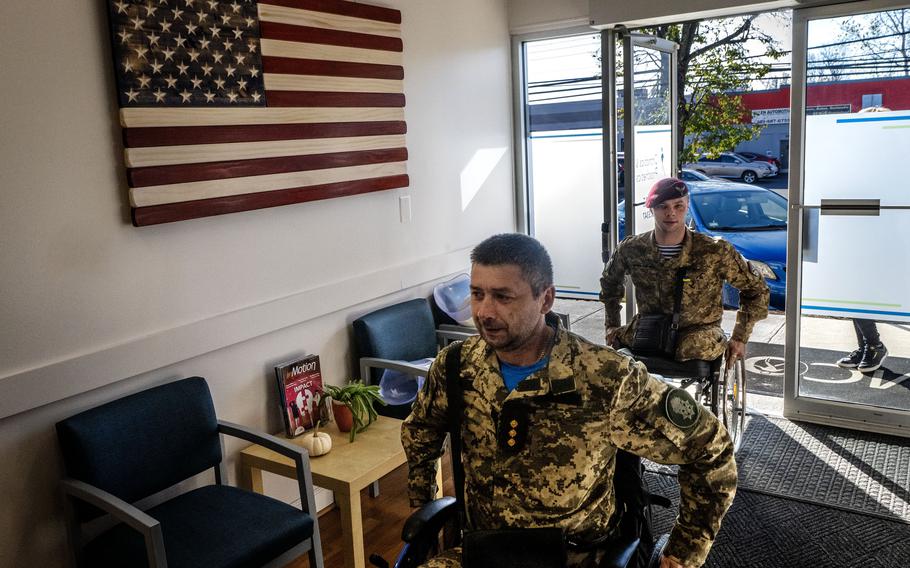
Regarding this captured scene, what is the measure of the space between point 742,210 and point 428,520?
6.47 meters

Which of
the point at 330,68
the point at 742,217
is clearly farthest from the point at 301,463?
the point at 742,217

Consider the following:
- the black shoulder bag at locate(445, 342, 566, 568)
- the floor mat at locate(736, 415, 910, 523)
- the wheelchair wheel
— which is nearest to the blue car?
the floor mat at locate(736, 415, 910, 523)

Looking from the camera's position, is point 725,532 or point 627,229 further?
point 627,229

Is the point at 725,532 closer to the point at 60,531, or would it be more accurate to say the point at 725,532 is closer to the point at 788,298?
the point at 788,298

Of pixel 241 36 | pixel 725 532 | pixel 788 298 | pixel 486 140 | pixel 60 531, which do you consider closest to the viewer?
pixel 60 531

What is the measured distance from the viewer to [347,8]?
3672mm

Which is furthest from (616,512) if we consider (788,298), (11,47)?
(788,298)

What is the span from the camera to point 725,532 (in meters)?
3.30

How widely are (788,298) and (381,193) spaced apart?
2384mm

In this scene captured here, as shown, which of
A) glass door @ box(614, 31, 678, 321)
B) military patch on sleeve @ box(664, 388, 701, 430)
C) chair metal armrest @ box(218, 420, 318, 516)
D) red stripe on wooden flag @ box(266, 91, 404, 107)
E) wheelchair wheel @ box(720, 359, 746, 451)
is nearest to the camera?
military patch on sleeve @ box(664, 388, 701, 430)

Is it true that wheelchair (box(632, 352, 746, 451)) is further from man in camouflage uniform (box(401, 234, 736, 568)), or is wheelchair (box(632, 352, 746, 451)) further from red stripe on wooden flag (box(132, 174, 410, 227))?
man in camouflage uniform (box(401, 234, 736, 568))

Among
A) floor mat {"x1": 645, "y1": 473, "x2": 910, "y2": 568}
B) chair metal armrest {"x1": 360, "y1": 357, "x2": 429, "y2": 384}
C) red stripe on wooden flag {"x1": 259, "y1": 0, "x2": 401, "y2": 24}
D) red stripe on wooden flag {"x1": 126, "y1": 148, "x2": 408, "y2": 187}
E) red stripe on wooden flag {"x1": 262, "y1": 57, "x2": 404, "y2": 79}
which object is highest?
red stripe on wooden flag {"x1": 259, "y1": 0, "x2": 401, "y2": 24}

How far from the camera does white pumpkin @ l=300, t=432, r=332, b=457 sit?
9.94ft

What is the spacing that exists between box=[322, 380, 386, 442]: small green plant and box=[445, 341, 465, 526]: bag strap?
4.03ft
